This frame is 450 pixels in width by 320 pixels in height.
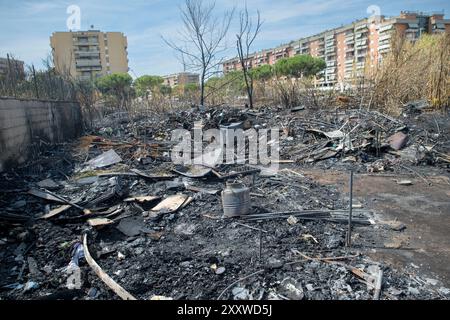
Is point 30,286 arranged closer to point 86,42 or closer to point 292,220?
point 292,220

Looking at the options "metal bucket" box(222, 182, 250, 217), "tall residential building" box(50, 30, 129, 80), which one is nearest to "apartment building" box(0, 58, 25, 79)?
"metal bucket" box(222, 182, 250, 217)

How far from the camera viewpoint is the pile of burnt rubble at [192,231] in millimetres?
2867

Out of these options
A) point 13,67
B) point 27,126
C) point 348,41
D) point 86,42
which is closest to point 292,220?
point 27,126

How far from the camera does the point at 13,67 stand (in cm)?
797

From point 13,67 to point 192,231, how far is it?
7.24m

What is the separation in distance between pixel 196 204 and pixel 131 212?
1.02m

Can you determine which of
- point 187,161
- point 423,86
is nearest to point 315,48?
point 423,86

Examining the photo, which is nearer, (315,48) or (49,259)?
(49,259)

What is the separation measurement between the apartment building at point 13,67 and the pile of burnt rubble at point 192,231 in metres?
2.37

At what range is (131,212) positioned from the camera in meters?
4.67

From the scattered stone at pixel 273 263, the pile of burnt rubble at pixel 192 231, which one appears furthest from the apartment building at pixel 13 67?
the scattered stone at pixel 273 263

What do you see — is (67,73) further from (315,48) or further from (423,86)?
(315,48)

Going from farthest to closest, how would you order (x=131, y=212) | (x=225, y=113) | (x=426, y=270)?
1. (x=225, y=113)
2. (x=131, y=212)
3. (x=426, y=270)

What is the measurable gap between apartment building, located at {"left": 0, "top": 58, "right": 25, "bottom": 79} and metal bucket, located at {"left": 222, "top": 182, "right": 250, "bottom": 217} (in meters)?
6.98
